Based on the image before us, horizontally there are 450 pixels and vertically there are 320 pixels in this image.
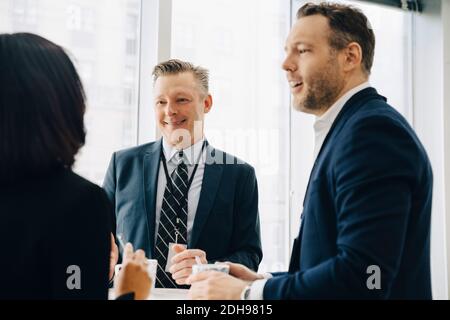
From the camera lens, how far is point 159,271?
6.49 feet

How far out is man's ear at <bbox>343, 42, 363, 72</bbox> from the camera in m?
1.59

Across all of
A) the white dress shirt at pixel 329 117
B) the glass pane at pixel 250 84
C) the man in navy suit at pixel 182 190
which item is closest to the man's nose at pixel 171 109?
the man in navy suit at pixel 182 190

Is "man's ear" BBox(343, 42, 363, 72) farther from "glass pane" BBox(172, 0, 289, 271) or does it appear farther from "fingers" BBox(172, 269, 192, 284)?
"glass pane" BBox(172, 0, 289, 271)

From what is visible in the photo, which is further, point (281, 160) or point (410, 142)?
point (281, 160)

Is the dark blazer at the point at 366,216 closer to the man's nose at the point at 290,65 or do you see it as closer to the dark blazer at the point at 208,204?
the man's nose at the point at 290,65

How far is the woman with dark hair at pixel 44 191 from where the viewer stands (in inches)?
38.8

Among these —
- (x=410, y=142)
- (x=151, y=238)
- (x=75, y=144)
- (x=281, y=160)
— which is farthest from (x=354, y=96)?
(x=281, y=160)

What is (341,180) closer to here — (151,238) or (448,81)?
(151,238)

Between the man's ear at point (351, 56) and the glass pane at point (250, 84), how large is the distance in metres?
1.85

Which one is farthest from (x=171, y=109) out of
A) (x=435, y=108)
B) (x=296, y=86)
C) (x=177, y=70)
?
(x=435, y=108)

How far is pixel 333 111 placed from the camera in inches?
62.6

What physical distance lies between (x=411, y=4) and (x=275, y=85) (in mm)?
1550

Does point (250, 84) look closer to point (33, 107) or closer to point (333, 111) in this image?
point (333, 111)

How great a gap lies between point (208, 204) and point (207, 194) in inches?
1.7
